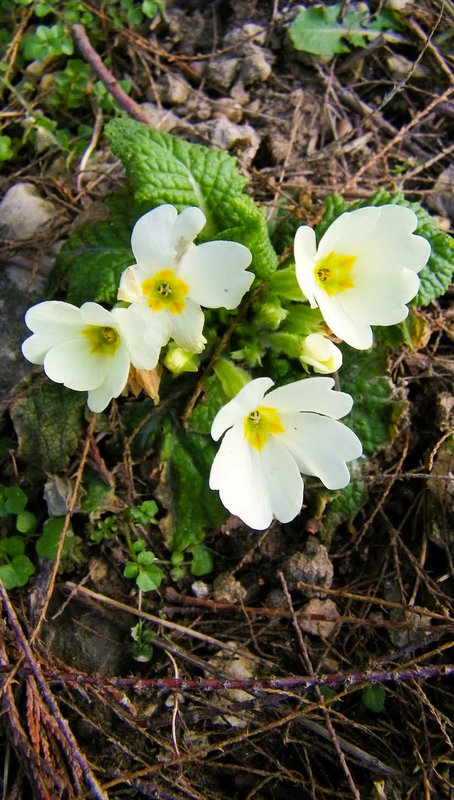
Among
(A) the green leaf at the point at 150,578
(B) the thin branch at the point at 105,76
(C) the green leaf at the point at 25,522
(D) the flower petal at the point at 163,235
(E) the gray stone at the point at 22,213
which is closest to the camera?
(D) the flower petal at the point at 163,235

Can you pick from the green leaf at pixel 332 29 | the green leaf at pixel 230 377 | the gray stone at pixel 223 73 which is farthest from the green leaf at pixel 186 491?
the green leaf at pixel 332 29

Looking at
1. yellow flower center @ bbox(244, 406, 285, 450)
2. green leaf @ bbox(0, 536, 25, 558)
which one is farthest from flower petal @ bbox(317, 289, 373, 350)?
green leaf @ bbox(0, 536, 25, 558)

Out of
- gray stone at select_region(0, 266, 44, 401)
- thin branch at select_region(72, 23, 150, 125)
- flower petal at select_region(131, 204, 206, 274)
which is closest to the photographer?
flower petal at select_region(131, 204, 206, 274)

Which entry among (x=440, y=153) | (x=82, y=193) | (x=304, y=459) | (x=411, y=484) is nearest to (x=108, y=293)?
(x=82, y=193)

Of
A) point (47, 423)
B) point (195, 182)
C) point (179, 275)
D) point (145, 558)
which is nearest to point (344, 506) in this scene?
point (145, 558)

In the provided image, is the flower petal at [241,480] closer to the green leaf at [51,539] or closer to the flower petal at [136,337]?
the flower petal at [136,337]

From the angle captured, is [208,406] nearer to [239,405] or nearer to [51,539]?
[239,405]

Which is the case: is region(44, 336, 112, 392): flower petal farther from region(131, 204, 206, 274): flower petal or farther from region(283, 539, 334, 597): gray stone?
region(283, 539, 334, 597): gray stone

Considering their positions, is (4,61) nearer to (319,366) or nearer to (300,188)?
(300,188)
